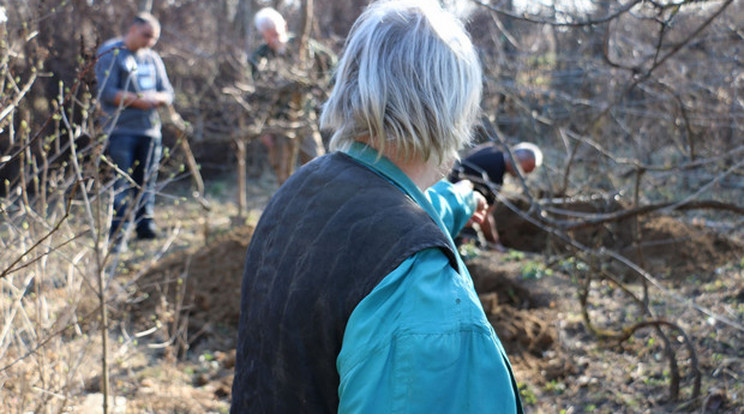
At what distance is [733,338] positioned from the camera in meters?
4.51

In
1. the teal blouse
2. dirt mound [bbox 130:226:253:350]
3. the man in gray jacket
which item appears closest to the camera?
the teal blouse

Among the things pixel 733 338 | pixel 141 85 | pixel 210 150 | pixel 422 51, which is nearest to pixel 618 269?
pixel 733 338

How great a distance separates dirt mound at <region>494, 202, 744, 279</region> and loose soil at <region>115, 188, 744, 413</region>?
0.05ft

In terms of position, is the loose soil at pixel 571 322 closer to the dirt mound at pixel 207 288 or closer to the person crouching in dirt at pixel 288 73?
the dirt mound at pixel 207 288

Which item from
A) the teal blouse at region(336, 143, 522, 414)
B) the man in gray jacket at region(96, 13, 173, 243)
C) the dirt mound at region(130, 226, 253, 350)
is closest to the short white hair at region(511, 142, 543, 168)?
the dirt mound at region(130, 226, 253, 350)

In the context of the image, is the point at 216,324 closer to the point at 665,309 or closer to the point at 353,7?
the point at 665,309

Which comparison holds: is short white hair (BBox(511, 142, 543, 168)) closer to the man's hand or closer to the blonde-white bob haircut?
the man's hand

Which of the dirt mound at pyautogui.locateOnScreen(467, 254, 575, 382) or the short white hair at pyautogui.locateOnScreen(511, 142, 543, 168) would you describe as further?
the short white hair at pyautogui.locateOnScreen(511, 142, 543, 168)

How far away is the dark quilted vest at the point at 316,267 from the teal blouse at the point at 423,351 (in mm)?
45

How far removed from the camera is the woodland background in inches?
116

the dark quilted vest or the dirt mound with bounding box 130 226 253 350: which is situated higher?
the dark quilted vest

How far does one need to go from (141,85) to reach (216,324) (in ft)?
7.99

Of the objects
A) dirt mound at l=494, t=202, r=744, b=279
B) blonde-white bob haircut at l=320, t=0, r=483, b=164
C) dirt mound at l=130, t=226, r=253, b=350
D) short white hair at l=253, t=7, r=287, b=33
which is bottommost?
dirt mound at l=130, t=226, r=253, b=350

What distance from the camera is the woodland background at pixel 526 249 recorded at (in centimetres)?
294
